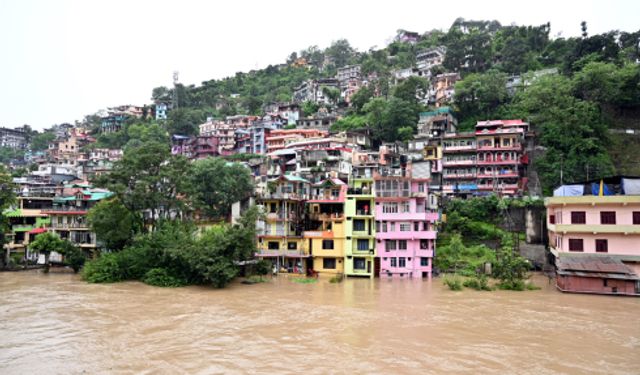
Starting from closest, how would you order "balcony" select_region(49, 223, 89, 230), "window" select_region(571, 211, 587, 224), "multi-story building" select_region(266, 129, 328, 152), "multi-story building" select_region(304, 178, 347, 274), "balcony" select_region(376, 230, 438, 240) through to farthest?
"window" select_region(571, 211, 587, 224), "balcony" select_region(376, 230, 438, 240), "multi-story building" select_region(304, 178, 347, 274), "balcony" select_region(49, 223, 89, 230), "multi-story building" select_region(266, 129, 328, 152)

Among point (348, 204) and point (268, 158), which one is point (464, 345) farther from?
point (268, 158)

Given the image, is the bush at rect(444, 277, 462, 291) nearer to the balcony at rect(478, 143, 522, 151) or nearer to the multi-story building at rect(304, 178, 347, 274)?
the multi-story building at rect(304, 178, 347, 274)

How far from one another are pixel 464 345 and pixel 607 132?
37794 mm

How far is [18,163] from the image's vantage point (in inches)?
3438

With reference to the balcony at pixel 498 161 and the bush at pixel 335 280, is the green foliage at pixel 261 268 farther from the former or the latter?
the balcony at pixel 498 161

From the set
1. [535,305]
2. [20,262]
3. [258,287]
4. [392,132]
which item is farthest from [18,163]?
[535,305]

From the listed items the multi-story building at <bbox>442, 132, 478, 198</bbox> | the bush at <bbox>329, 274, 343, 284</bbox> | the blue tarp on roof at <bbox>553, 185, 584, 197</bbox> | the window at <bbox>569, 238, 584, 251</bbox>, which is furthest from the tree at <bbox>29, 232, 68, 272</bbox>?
the blue tarp on roof at <bbox>553, 185, 584, 197</bbox>

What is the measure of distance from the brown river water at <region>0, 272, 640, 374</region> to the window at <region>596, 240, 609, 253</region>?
3.70m

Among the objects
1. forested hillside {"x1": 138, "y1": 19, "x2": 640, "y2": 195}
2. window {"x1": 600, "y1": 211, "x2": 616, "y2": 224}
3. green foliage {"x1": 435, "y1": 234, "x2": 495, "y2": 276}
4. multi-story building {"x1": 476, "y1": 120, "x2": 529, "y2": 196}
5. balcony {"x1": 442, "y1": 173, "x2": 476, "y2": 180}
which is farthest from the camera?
balcony {"x1": 442, "y1": 173, "x2": 476, "y2": 180}

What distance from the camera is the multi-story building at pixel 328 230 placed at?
3112 cm

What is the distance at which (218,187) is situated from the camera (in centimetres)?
4038

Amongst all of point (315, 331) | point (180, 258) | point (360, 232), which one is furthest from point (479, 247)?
point (180, 258)

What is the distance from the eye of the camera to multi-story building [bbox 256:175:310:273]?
3131 centimetres

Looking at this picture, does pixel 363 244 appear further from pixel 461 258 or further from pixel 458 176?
pixel 458 176
